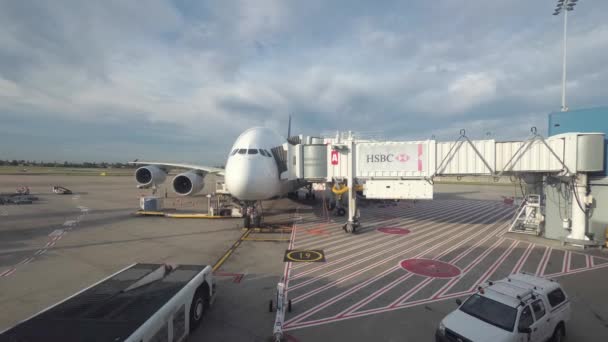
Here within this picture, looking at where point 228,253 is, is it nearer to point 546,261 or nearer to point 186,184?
point 186,184

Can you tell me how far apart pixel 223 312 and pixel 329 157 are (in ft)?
40.5

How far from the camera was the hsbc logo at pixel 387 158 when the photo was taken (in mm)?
17469

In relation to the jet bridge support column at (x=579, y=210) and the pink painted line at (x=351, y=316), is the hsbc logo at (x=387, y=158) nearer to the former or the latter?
the jet bridge support column at (x=579, y=210)

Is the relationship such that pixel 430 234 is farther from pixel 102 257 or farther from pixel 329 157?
pixel 102 257

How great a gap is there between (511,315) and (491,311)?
0.41 m

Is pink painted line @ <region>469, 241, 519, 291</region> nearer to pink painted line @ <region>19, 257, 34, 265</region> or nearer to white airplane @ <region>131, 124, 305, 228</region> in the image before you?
white airplane @ <region>131, 124, 305, 228</region>

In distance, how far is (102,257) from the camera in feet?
43.1

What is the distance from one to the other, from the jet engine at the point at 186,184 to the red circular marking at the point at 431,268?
18.8 m

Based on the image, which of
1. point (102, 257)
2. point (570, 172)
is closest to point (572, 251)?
point (570, 172)

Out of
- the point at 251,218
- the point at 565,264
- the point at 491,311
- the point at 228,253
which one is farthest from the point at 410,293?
the point at 251,218

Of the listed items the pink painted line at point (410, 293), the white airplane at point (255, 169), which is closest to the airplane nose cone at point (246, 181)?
the white airplane at point (255, 169)

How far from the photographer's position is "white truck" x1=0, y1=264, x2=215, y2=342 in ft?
15.5

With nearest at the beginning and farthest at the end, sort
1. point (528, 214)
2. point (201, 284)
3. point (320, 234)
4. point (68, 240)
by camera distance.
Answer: point (201, 284) < point (68, 240) < point (320, 234) < point (528, 214)

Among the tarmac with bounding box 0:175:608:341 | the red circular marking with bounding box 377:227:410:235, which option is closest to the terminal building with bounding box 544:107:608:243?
the tarmac with bounding box 0:175:608:341
